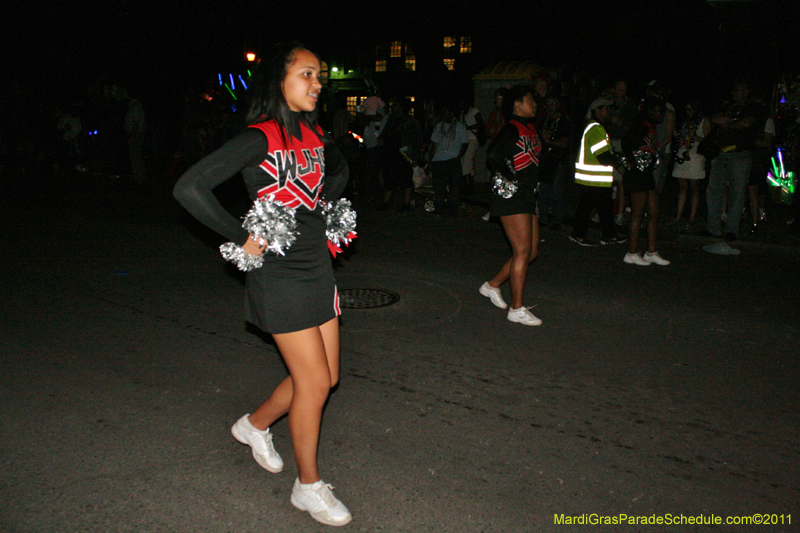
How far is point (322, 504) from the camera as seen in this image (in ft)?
9.32

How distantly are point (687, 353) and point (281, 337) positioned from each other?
3445mm

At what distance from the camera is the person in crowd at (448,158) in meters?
11.1

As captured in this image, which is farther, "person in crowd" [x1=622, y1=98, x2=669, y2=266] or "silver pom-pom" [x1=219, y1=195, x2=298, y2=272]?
"person in crowd" [x1=622, y1=98, x2=669, y2=266]

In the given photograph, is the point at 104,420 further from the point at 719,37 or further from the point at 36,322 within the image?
the point at 719,37

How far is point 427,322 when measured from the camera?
5590mm

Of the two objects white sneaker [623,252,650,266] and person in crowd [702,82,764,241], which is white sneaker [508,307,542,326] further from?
person in crowd [702,82,764,241]

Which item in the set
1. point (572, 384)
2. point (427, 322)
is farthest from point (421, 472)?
point (427, 322)

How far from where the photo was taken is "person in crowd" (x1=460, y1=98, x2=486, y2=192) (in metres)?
14.3

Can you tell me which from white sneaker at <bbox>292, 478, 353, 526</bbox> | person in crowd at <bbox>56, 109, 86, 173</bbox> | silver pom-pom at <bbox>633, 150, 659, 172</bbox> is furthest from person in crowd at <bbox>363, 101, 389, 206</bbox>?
white sneaker at <bbox>292, 478, 353, 526</bbox>

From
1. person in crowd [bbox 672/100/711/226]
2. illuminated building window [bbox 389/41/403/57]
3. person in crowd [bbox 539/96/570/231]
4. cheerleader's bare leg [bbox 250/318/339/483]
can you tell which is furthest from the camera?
illuminated building window [bbox 389/41/403/57]

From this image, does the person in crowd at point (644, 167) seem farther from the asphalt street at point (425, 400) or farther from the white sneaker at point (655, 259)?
the asphalt street at point (425, 400)

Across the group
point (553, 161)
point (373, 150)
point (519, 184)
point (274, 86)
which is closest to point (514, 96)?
point (519, 184)

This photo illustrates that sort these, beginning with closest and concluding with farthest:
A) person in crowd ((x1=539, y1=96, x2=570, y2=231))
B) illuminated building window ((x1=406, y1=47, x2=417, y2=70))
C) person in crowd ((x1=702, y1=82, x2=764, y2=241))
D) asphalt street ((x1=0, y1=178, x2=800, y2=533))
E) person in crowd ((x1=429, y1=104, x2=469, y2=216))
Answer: asphalt street ((x1=0, y1=178, x2=800, y2=533))
person in crowd ((x1=539, y1=96, x2=570, y2=231))
person in crowd ((x1=702, y1=82, x2=764, y2=241))
person in crowd ((x1=429, y1=104, x2=469, y2=216))
illuminated building window ((x1=406, y1=47, x2=417, y2=70))

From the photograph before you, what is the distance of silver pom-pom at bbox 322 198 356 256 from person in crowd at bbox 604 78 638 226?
5.62 m
